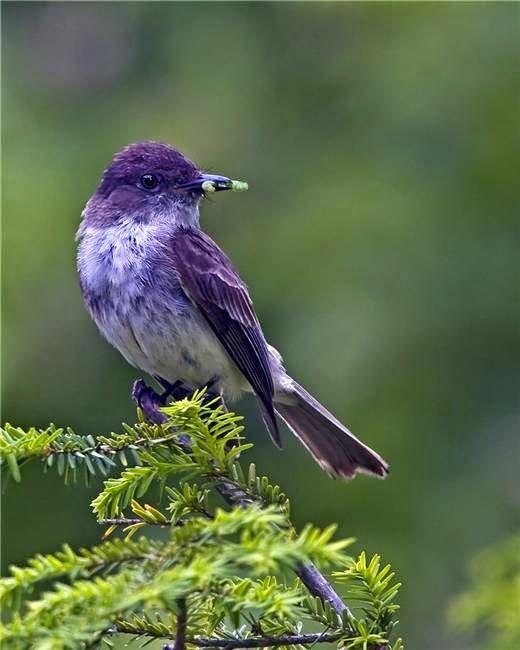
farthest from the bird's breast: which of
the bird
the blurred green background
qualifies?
the blurred green background

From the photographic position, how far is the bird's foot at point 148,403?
3556 millimetres

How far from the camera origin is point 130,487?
2625 mm

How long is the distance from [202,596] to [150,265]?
7.88 ft

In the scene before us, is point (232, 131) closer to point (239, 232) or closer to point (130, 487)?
point (239, 232)

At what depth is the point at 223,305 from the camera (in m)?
4.46

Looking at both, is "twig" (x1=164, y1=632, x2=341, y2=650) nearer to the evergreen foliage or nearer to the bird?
the evergreen foliage

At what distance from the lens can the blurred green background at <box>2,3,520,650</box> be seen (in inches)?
229

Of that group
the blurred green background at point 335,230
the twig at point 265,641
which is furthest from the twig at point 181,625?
the blurred green background at point 335,230

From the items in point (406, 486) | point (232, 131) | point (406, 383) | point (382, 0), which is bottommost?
point (406, 486)

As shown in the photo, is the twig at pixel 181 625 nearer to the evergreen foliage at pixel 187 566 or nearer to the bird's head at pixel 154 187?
the evergreen foliage at pixel 187 566

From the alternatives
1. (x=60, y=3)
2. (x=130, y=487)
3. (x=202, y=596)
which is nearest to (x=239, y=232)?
(x=60, y=3)

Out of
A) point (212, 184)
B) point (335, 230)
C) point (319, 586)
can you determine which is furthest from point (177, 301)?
point (335, 230)

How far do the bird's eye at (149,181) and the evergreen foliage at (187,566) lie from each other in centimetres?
187

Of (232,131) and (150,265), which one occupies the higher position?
(232,131)
